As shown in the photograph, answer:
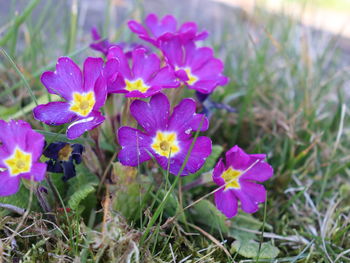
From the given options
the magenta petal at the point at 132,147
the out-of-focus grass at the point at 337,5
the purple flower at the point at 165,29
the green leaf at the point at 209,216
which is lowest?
the out-of-focus grass at the point at 337,5

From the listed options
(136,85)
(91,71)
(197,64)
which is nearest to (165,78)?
(136,85)

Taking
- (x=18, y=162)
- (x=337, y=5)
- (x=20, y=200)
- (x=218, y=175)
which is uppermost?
(x=18, y=162)

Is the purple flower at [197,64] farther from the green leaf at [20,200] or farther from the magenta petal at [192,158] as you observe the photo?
the green leaf at [20,200]

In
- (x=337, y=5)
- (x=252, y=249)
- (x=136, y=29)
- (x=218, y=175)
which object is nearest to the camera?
(x=218, y=175)

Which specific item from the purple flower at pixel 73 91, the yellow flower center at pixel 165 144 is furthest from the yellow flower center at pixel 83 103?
the yellow flower center at pixel 165 144

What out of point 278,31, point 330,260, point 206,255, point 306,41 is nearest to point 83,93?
point 206,255

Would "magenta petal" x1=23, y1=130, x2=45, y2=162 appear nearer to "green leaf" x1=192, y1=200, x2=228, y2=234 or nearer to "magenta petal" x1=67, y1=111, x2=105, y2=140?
"magenta petal" x1=67, y1=111, x2=105, y2=140

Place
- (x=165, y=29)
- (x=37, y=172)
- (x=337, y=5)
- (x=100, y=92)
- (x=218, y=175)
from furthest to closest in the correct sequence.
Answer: (x=337, y=5) → (x=165, y=29) → (x=218, y=175) → (x=100, y=92) → (x=37, y=172)

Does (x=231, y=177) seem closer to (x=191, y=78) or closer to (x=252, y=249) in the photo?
(x=252, y=249)
